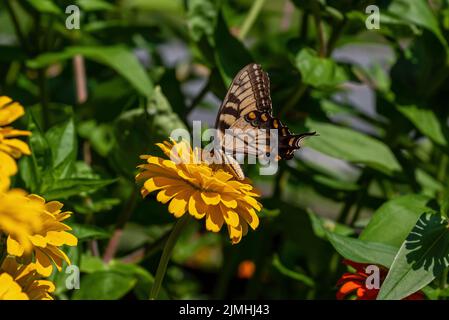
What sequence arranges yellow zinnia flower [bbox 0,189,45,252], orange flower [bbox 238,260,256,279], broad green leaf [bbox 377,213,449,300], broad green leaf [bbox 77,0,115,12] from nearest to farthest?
yellow zinnia flower [bbox 0,189,45,252] → broad green leaf [bbox 377,213,449,300] → broad green leaf [bbox 77,0,115,12] → orange flower [bbox 238,260,256,279]

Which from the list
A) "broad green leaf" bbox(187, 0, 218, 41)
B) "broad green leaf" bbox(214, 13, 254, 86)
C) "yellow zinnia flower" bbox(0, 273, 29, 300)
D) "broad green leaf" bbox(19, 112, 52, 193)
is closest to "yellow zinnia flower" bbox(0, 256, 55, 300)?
"yellow zinnia flower" bbox(0, 273, 29, 300)

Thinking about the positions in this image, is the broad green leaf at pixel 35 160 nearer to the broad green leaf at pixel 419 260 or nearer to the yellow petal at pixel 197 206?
the yellow petal at pixel 197 206


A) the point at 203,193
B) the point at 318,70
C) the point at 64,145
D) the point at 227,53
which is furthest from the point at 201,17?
the point at 203,193

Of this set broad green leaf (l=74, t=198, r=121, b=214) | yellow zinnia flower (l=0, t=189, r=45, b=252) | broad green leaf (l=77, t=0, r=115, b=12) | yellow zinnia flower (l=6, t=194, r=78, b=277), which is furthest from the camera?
broad green leaf (l=77, t=0, r=115, b=12)

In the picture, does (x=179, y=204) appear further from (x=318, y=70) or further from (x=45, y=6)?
(x=45, y=6)

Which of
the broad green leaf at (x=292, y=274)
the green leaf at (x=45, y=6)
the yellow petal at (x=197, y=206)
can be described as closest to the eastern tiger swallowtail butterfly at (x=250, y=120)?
the yellow petal at (x=197, y=206)

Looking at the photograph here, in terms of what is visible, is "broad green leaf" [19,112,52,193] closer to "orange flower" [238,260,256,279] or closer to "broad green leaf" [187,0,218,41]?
"broad green leaf" [187,0,218,41]
